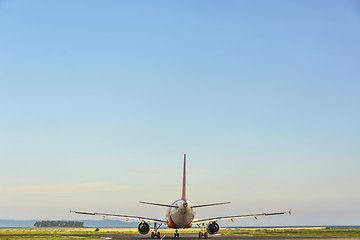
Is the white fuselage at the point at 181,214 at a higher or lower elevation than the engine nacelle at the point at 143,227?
higher

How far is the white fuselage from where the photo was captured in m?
54.6

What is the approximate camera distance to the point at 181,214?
55.4 meters

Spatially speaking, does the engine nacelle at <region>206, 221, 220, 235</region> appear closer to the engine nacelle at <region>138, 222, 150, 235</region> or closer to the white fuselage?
the white fuselage

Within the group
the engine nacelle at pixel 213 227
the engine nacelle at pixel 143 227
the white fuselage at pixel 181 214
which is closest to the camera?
the white fuselage at pixel 181 214

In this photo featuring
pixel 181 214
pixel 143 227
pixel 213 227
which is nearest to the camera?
pixel 181 214

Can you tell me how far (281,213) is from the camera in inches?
2340

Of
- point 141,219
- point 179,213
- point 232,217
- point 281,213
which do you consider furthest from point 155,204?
point 281,213

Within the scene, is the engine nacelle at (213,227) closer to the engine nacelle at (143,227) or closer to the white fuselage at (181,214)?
the white fuselage at (181,214)

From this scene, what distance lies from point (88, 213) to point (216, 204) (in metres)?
17.8

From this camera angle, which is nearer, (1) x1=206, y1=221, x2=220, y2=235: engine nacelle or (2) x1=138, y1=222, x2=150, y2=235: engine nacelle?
(1) x1=206, y1=221, x2=220, y2=235: engine nacelle

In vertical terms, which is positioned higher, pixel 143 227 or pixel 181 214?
pixel 181 214

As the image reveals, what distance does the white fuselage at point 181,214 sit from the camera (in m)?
54.6

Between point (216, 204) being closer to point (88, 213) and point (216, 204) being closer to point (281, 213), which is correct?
point (281, 213)

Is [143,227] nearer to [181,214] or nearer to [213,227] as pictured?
[181,214]
